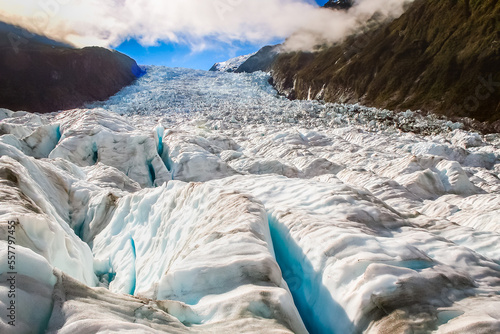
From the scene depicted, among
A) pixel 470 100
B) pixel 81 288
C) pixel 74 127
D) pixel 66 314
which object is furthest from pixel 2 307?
pixel 470 100

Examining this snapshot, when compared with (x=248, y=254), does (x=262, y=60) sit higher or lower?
higher

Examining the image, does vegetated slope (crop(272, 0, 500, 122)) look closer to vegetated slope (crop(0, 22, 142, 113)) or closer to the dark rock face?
the dark rock face

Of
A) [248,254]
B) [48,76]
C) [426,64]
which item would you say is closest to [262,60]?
[426,64]

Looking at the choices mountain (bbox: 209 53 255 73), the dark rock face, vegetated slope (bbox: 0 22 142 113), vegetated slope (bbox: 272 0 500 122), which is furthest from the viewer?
mountain (bbox: 209 53 255 73)

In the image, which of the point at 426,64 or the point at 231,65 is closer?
the point at 426,64

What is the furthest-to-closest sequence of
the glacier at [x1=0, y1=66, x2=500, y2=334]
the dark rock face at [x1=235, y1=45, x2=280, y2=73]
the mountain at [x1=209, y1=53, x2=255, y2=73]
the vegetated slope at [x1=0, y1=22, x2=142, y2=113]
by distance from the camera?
the mountain at [x1=209, y1=53, x2=255, y2=73], the dark rock face at [x1=235, y1=45, x2=280, y2=73], the vegetated slope at [x1=0, y1=22, x2=142, y2=113], the glacier at [x1=0, y1=66, x2=500, y2=334]

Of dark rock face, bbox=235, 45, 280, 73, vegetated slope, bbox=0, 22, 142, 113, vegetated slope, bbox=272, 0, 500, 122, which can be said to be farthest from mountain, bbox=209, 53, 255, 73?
vegetated slope, bbox=0, 22, 142, 113

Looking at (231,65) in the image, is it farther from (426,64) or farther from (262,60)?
(426,64)
